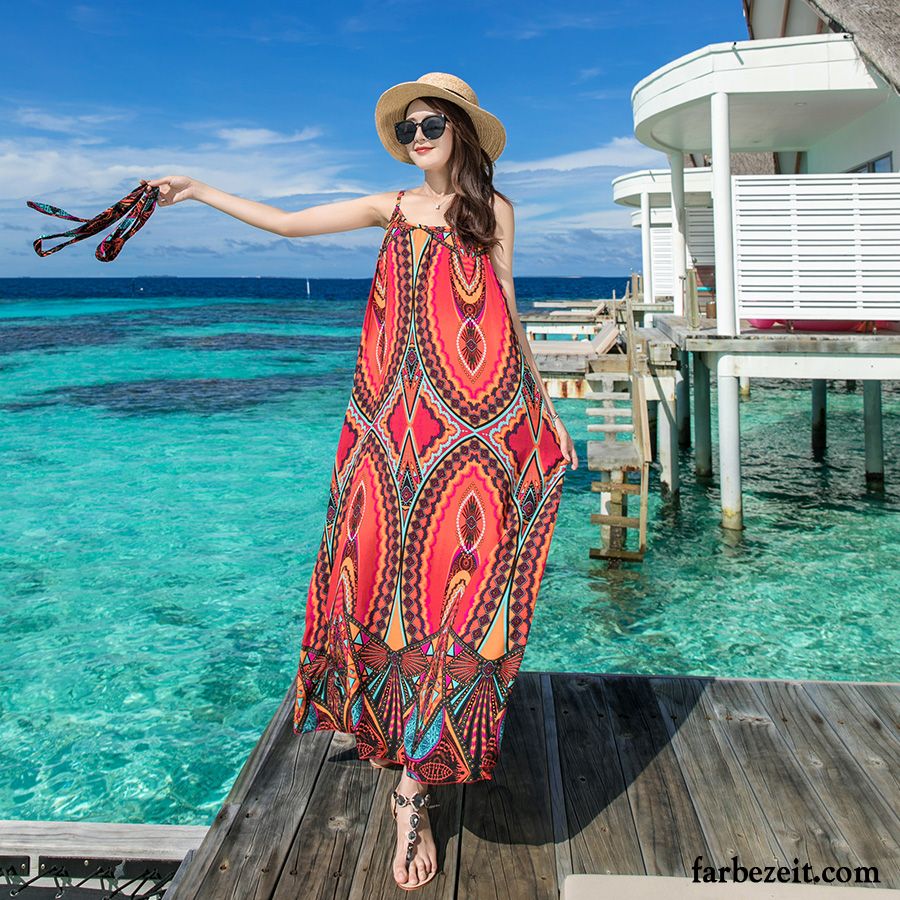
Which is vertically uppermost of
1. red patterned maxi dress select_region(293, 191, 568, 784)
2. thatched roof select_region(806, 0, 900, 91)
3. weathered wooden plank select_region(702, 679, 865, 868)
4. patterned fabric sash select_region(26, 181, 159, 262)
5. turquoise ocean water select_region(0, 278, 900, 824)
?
thatched roof select_region(806, 0, 900, 91)

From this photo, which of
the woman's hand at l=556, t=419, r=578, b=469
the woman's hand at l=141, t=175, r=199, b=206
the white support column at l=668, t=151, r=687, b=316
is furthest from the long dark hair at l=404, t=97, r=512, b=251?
the white support column at l=668, t=151, r=687, b=316

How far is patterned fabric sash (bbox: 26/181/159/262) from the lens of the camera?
9.18ft

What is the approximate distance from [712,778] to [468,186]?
2084 mm

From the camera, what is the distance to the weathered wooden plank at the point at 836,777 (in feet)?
8.66

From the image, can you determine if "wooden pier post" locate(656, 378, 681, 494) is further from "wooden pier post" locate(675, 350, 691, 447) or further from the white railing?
"wooden pier post" locate(675, 350, 691, 447)

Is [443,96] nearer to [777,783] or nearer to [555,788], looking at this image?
[555,788]

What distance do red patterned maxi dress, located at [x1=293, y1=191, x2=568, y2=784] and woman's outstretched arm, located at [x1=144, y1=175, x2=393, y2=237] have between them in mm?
110

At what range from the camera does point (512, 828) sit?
2.79 metres

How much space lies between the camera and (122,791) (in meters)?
5.53

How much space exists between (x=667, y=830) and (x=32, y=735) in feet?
16.2

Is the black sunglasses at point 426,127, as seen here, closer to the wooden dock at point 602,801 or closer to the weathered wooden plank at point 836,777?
the wooden dock at point 602,801

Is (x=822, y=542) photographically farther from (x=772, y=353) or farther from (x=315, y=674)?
(x=315, y=674)

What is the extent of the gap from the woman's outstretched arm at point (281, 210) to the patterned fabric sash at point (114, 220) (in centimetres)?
5

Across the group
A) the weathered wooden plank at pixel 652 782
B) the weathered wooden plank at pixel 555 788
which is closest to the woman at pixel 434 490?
the weathered wooden plank at pixel 555 788
